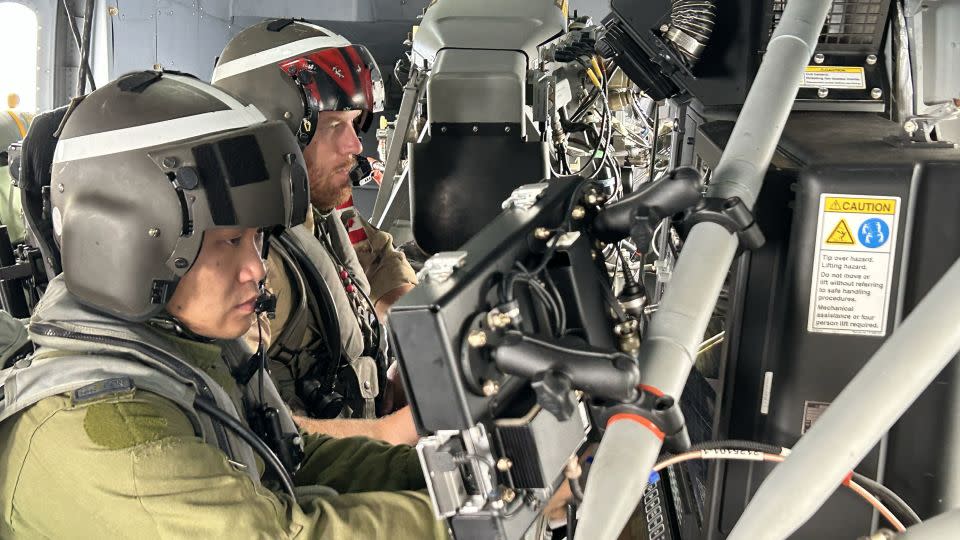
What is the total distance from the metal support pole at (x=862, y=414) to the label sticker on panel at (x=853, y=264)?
10.7 inches

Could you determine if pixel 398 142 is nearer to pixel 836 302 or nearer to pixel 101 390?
pixel 101 390

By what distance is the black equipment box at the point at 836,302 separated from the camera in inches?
45.2

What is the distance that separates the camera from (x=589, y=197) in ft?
4.36

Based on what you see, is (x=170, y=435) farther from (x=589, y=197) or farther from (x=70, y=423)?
(x=589, y=197)

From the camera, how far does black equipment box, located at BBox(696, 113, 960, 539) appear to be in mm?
1148

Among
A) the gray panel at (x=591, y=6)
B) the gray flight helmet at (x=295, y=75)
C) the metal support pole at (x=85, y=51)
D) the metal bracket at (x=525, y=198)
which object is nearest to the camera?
the metal bracket at (x=525, y=198)

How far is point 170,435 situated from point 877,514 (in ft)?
3.19

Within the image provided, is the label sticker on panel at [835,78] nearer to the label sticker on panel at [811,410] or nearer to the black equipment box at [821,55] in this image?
the black equipment box at [821,55]

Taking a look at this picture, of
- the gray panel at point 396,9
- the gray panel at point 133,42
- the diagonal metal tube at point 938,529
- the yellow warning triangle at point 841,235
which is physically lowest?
the gray panel at point 133,42

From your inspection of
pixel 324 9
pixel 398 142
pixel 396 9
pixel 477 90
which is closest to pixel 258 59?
pixel 477 90

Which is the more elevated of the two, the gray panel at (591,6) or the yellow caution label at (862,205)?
the yellow caution label at (862,205)

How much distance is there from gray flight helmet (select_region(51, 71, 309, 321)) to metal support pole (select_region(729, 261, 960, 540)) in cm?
100

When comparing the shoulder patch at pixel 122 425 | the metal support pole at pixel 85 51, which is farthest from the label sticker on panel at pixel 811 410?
the metal support pole at pixel 85 51

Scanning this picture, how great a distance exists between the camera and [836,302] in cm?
121
